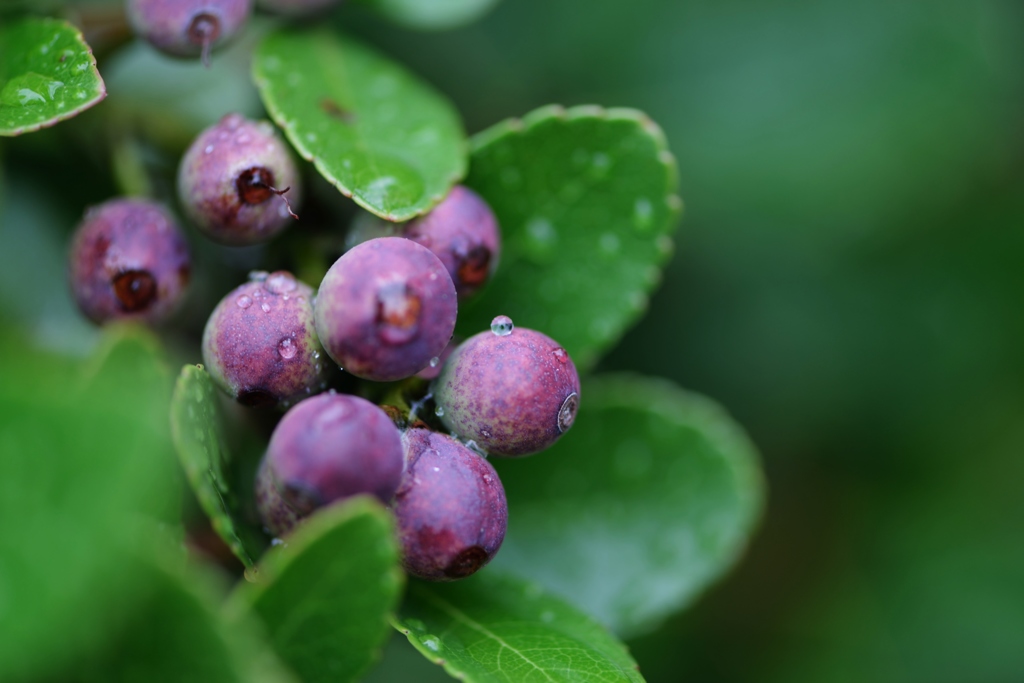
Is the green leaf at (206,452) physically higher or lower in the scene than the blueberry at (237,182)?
lower

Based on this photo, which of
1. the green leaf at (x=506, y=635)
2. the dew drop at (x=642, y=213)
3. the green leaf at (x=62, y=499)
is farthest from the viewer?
the dew drop at (x=642, y=213)

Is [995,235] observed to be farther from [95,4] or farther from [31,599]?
[31,599]

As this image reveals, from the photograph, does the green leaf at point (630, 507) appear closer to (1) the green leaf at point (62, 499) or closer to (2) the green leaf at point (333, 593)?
(2) the green leaf at point (333, 593)

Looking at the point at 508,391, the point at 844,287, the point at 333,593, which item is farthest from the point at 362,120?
the point at 844,287

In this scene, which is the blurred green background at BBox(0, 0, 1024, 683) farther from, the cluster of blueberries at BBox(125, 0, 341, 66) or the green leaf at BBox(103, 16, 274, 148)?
the cluster of blueberries at BBox(125, 0, 341, 66)

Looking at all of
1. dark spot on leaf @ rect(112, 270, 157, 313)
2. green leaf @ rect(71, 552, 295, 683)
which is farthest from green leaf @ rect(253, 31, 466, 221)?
green leaf @ rect(71, 552, 295, 683)

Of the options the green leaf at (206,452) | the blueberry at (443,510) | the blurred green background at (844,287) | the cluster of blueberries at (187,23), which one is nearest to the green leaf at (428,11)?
the cluster of blueberries at (187,23)
